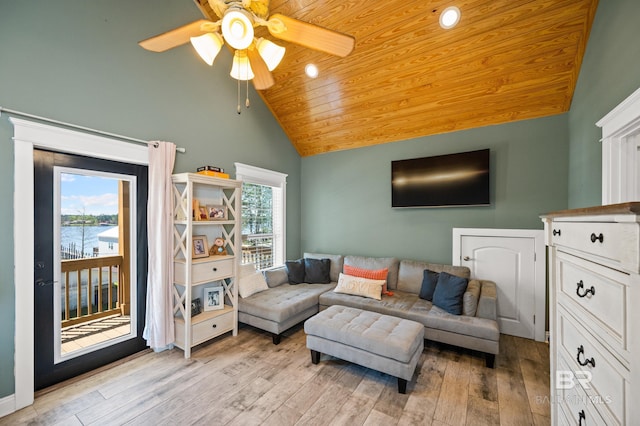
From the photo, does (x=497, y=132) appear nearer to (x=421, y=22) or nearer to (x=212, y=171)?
(x=421, y=22)

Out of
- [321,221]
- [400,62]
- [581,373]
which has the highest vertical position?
[400,62]

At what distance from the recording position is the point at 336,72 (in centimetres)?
323

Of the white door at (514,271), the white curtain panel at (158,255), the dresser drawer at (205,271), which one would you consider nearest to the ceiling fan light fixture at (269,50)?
the white curtain panel at (158,255)

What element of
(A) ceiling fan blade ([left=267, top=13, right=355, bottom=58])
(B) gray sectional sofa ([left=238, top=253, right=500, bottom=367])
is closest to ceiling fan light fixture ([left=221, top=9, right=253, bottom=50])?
(A) ceiling fan blade ([left=267, top=13, right=355, bottom=58])

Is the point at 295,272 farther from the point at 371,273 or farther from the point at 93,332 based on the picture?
the point at 93,332

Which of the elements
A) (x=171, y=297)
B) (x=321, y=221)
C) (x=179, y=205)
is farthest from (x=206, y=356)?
(x=321, y=221)

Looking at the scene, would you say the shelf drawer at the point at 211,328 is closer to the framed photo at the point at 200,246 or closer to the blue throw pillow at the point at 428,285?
the framed photo at the point at 200,246

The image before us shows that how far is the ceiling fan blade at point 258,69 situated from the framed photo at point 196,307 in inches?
98.1

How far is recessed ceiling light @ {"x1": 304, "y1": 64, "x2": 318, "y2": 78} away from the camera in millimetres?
3197

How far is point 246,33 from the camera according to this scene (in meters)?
1.56

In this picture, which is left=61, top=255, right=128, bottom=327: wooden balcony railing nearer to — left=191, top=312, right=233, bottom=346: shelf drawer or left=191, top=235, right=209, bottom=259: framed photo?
left=191, top=235, right=209, bottom=259: framed photo

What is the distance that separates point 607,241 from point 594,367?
50 cm

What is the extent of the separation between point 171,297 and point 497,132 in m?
4.34

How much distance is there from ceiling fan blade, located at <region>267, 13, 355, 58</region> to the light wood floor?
8.56 feet
